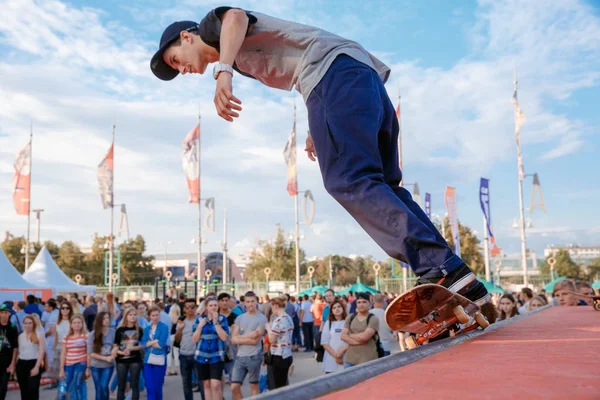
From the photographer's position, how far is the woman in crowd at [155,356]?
8344mm

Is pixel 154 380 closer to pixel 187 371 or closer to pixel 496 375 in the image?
pixel 187 371

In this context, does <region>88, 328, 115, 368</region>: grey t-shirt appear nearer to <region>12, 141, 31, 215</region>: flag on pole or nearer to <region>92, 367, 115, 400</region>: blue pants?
<region>92, 367, 115, 400</region>: blue pants

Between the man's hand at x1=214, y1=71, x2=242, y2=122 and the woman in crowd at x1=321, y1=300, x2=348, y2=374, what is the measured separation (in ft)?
19.5

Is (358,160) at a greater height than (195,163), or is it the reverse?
(195,163)

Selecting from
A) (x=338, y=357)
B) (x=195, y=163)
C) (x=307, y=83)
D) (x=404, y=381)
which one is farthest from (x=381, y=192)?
(x=195, y=163)

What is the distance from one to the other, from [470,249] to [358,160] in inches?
1538

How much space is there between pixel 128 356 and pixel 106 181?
882 inches

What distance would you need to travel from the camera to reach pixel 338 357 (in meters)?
7.61

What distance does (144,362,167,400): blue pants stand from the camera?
27.2 ft

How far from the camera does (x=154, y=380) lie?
27.5ft

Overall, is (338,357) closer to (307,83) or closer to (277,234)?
(307,83)

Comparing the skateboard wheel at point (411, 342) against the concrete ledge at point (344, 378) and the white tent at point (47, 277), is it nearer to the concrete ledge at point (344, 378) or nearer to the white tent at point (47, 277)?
the concrete ledge at point (344, 378)

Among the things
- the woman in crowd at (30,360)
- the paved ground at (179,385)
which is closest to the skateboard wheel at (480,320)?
the paved ground at (179,385)

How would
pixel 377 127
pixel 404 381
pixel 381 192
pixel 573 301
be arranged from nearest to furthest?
pixel 404 381, pixel 381 192, pixel 377 127, pixel 573 301
